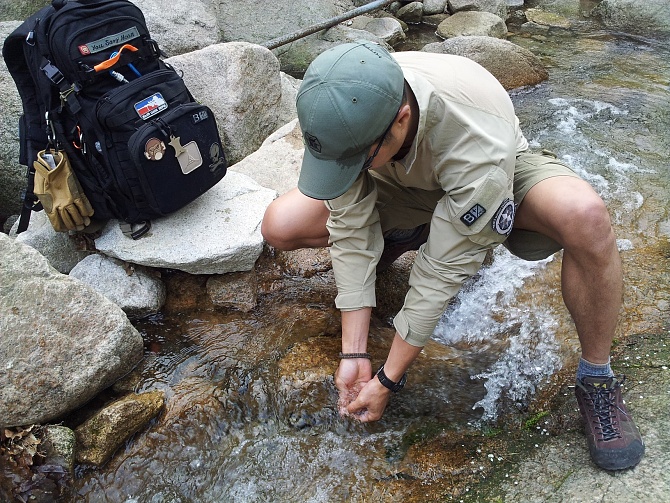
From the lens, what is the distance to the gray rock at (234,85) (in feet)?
14.0

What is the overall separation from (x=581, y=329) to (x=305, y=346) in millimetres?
1276

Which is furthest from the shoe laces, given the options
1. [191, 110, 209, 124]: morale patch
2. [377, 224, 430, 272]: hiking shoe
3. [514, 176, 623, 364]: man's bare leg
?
[191, 110, 209, 124]: morale patch

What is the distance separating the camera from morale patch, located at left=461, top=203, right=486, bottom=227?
6.77 ft

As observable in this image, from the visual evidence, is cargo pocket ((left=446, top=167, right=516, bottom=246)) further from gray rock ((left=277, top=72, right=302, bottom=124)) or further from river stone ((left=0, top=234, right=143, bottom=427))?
gray rock ((left=277, top=72, right=302, bottom=124))

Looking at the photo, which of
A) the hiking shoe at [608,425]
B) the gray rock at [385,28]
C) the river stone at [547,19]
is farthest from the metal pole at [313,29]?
the hiking shoe at [608,425]

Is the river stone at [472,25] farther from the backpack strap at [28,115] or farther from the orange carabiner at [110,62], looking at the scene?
the backpack strap at [28,115]

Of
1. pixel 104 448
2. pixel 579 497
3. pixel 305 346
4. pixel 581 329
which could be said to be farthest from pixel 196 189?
pixel 579 497

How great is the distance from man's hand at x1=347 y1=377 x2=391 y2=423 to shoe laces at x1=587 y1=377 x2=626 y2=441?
830mm

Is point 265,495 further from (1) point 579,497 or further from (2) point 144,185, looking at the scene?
(2) point 144,185

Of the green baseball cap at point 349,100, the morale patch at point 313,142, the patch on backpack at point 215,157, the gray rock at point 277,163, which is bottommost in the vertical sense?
the gray rock at point 277,163

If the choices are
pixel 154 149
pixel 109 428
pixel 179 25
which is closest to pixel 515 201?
pixel 154 149

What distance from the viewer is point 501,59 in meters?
6.38

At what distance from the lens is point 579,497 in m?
2.10

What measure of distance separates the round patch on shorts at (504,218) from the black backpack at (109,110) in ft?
5.76
